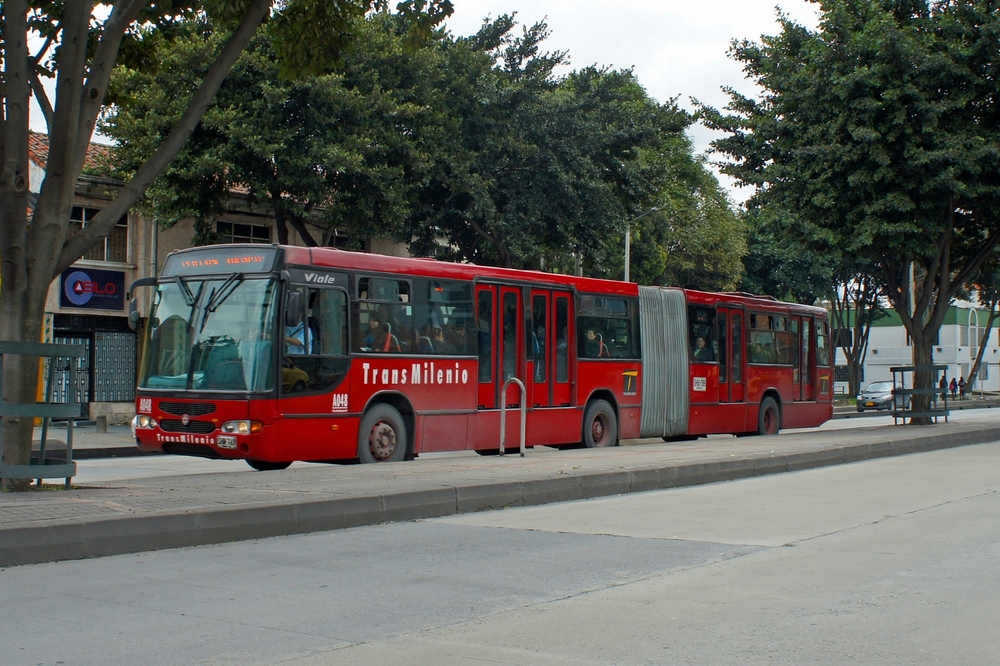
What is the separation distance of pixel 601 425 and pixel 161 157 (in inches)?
425

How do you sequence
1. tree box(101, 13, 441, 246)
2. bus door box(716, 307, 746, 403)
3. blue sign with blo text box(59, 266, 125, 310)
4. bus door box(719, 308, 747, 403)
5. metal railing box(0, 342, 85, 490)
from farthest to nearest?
blue sign with blo text box(59, 266, 125, 310)
tree box(101, 13, 441, 246)
bus door box(719, 308, 747, 403)
bus door box(716, 307, 746, 403)
metal railing box(0, 342, 85, 490)

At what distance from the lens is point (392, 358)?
1538 centimetres

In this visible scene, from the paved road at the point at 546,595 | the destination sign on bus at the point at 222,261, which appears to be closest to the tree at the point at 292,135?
the destination sign on bus at the point at 222,261

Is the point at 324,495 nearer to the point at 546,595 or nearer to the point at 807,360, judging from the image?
the point at 546,595

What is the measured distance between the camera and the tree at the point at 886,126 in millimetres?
21688

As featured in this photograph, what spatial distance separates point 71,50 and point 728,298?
15.5m

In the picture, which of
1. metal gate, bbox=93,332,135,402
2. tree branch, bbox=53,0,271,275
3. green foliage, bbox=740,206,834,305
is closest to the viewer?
tree branch, bbox=53,0,271,275

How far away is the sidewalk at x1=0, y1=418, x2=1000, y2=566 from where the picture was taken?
8148mm

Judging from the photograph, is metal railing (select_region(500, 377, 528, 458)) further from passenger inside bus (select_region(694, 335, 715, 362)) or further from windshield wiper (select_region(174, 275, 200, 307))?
passenger inside bus (select_region(694, 335, 715, 362))

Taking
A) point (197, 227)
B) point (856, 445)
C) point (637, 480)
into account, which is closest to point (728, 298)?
point (856, 445)

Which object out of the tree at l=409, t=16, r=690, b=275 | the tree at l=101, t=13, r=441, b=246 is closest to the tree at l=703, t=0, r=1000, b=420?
the tree at l=409, t=16, r=690, b=275

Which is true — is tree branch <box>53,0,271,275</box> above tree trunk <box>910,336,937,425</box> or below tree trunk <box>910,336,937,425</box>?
above

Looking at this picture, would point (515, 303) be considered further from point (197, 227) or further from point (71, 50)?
point (197, 227)

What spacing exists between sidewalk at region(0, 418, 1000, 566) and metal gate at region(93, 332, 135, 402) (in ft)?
57.5
